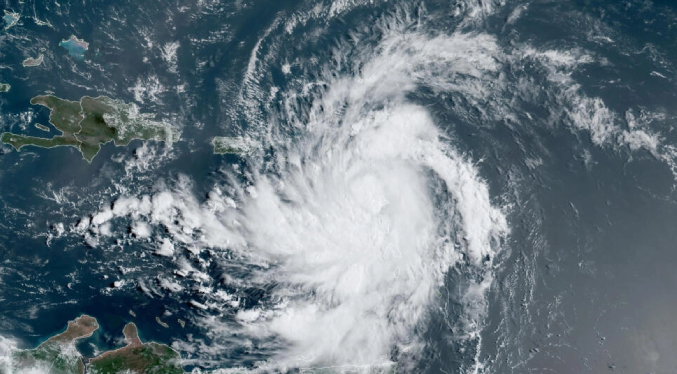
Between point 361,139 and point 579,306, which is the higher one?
point 361,139

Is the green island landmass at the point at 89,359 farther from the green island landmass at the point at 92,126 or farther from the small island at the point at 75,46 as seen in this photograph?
the small island at the point at 75,46

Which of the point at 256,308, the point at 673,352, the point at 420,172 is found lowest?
the point at 673,352

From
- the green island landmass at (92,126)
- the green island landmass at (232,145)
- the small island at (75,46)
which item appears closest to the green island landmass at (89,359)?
the green island landmass at (92,126)

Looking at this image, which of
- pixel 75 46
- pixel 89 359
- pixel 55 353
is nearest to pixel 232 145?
pixel 75 46

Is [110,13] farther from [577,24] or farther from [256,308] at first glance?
[577,24]

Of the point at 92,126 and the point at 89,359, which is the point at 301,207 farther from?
the point at 89,359

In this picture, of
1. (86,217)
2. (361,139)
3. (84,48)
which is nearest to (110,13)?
(84,48)

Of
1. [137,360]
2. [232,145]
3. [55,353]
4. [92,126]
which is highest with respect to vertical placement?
[92,126]

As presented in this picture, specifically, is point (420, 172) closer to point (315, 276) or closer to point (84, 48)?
point (315, 276)
